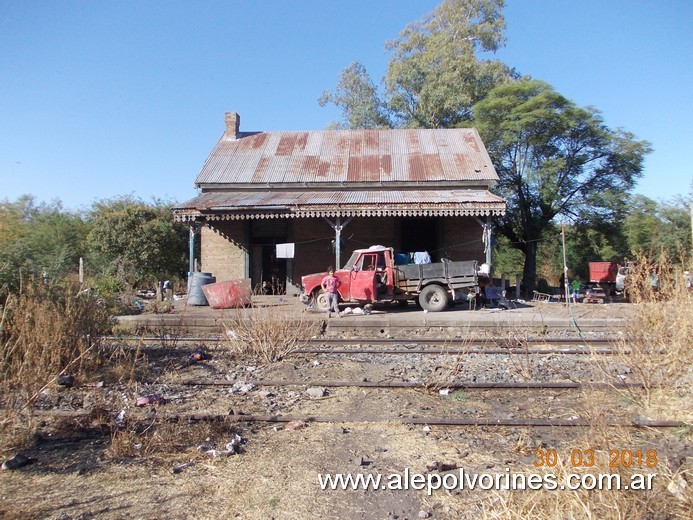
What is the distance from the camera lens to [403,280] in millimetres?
14648

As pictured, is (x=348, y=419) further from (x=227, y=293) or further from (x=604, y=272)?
(x=604, y=272)

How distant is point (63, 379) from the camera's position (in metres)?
6.46

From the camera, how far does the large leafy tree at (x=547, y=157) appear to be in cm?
2311

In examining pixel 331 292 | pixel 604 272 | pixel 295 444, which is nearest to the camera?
pixel 295 444

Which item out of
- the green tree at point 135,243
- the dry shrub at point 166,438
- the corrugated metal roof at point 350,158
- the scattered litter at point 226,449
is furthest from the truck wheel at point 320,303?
the green tree at point 135,243

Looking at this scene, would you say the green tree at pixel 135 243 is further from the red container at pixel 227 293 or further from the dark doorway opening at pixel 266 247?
the red container at pixel 227 293

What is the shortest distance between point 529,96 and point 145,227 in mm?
22330

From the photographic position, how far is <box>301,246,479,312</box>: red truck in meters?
14.3

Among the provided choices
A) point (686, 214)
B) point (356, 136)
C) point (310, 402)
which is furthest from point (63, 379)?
point (686, 214)

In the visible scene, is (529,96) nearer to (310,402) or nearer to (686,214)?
(686,214)

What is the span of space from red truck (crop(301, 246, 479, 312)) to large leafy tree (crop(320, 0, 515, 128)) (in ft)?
54.4

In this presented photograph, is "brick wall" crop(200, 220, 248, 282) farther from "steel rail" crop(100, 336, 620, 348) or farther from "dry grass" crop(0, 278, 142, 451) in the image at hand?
"dry grass" crop(0, 278, 142, 451)

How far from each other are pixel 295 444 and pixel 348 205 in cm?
1272

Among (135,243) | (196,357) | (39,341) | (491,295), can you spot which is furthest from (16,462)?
(135,243)
